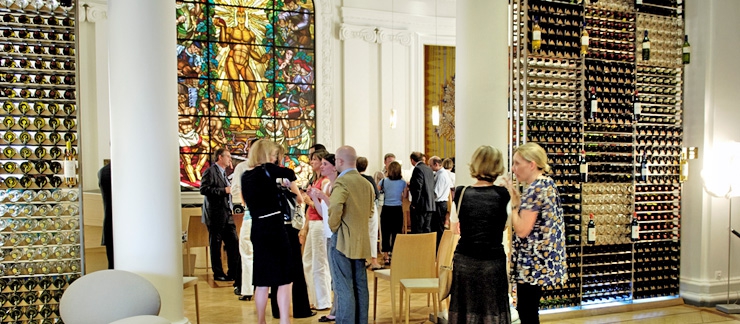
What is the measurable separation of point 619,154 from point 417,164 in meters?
3.02

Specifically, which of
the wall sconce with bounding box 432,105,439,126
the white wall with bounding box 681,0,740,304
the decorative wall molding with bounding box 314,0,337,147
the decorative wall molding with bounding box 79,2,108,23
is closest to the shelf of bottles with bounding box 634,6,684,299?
the white wall with bounding box 681,0,740,304

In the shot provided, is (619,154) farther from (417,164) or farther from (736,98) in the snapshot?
(417,164)

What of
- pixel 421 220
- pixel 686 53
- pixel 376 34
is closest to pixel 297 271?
pixel 421 220

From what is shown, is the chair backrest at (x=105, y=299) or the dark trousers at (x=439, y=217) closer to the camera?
the chair backrest at (x=105, y=299)

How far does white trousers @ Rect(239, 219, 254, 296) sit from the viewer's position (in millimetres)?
6316

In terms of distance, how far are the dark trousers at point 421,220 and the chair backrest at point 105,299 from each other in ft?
17.6

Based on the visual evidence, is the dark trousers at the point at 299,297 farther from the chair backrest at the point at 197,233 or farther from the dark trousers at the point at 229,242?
the chair backrest at the point at 197,233

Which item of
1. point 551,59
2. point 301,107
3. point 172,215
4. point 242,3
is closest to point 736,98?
point 551,59

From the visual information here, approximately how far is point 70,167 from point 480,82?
3.45 metres

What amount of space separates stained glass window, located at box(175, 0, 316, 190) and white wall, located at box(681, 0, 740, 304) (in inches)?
263

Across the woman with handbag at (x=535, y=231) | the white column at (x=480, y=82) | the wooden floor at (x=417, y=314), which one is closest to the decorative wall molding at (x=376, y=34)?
the wooden floor at (x=417, y=314)

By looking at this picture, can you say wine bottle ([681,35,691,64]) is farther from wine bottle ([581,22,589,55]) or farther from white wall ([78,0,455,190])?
white wall ([78,0,455,190])

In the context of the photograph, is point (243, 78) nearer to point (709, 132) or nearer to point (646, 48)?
point (646, 48)

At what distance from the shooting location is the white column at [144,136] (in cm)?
420
